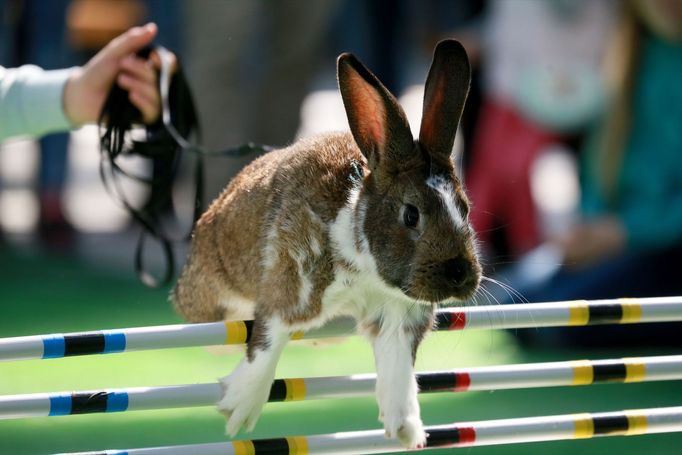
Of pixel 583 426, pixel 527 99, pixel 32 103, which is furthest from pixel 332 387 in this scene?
pixel 527 99

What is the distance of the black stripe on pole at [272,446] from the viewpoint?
298 cm

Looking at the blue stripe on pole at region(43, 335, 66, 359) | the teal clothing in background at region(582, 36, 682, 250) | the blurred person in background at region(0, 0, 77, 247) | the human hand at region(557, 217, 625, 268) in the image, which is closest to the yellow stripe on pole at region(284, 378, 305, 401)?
the blue stripe on pole at region(43, 335, 66, 359)

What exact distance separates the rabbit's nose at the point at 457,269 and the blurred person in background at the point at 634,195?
2.74 m

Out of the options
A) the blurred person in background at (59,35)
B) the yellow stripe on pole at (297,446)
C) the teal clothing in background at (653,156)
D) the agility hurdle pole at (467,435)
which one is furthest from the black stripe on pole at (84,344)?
the blurred person in background at (59,35)

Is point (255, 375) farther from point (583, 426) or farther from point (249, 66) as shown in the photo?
point (249, 66)

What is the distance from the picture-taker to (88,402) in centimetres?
287

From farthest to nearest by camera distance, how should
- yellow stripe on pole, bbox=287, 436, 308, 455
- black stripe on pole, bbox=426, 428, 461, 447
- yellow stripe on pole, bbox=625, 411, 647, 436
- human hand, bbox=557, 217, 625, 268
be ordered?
human hand, bbox=557, 217, 625, 268 < yellow stripe on pole, bbox=625, 411, 647, 436 < black stripe on pole, bbox=426, 428, 461, 447 < yellow stripe on pole, bbox=287, 436, 308, 455

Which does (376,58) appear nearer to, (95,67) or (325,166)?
(95,67)

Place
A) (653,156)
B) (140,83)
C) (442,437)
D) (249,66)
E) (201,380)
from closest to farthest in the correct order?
1. (442,437)
2. (140,83)
3. (201,380)
4. (653,156)
5. (249,66)

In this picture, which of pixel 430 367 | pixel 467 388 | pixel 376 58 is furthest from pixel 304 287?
pixel 376 58

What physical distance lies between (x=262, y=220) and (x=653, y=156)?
297 centimetres

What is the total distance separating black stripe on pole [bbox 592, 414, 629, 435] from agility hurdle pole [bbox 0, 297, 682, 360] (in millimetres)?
267

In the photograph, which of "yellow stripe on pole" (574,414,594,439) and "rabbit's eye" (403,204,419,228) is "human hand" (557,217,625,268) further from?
"rabbit's eye" (403,204,419,228)

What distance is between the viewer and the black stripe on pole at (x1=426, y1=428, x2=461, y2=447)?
10.3 feet
